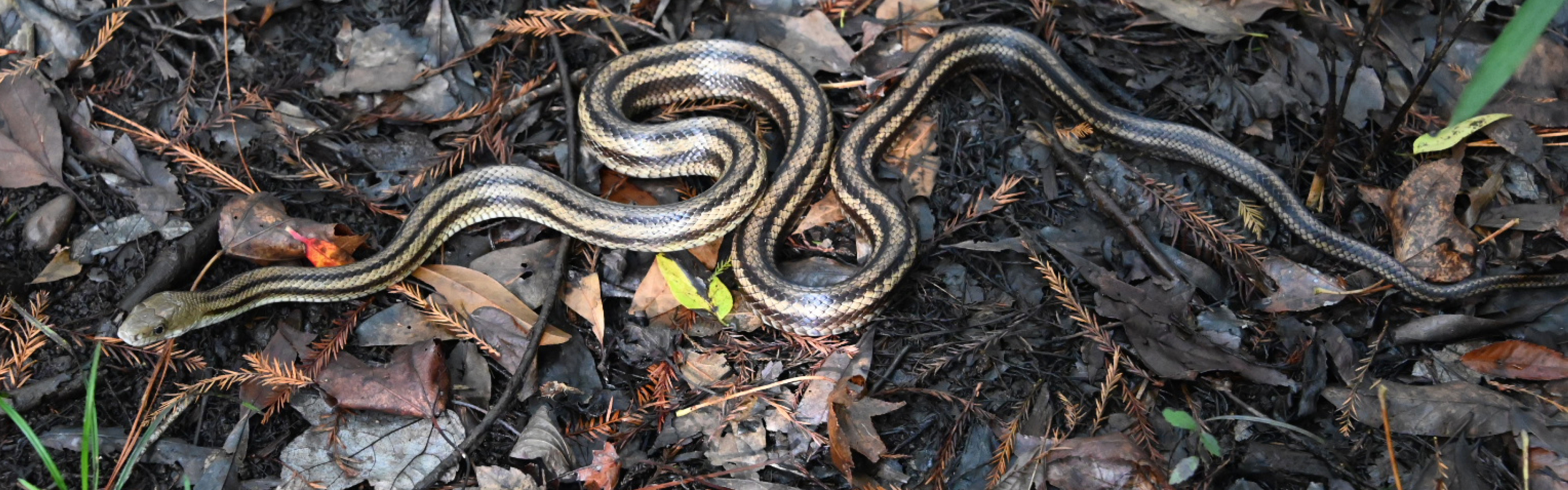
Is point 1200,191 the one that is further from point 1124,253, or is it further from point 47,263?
point 47,263

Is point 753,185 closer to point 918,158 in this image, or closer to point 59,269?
point 918,158

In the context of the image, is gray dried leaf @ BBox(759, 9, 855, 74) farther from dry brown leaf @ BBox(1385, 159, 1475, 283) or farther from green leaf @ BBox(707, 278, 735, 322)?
dry brown leaf @ BBox(1385, 159, 1475, 283)

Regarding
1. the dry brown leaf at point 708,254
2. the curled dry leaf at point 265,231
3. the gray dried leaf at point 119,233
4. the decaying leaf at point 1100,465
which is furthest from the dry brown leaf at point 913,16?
the gray dried leaf at point 119,233

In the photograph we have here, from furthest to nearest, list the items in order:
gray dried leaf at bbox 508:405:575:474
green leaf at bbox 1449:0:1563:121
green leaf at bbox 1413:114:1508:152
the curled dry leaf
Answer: the curled dry leaf → green leaf at bbox 1413:114:1508:152 → gray dried leaf at bbox 508:405:575:474 → green leaf at bbox 1449:0:1563:121

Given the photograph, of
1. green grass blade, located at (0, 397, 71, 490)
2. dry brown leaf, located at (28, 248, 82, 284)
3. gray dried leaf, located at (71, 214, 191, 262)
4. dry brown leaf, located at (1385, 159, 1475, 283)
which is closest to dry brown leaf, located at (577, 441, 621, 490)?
green grass blade, located at (0, 397, 71, 490)

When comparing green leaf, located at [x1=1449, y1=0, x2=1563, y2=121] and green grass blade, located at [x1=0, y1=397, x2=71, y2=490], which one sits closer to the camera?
green leaf, located at [x1=1449, y1=0, x2=1563, y2=121]

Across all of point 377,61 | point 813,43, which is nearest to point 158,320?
point 377,61

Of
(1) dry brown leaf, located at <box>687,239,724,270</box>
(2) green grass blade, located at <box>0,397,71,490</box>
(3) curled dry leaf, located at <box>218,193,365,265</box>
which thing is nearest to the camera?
(2) green grass blade, located at <box>0,397,71,490</box>
